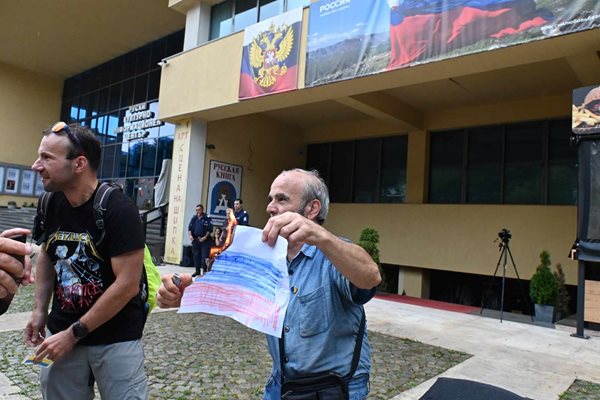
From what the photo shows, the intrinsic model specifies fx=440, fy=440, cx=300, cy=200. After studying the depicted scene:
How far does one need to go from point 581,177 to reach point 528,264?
175 inches

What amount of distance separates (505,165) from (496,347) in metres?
7.19

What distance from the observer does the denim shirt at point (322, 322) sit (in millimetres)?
1756

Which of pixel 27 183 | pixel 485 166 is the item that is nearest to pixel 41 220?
pixel 485 166

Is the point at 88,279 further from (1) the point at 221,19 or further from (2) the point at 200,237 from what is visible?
(1) the point at 221,19

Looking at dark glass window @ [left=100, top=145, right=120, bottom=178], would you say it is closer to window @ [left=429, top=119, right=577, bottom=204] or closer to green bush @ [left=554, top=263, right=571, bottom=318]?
window @ [left=429, top=119, right=577, bottom=204]

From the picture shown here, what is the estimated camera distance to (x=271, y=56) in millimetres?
10031

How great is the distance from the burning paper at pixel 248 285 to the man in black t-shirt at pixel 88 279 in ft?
2.21

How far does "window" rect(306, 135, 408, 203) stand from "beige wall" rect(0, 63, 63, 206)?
1751 centimetres

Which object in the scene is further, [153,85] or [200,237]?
[153,85]

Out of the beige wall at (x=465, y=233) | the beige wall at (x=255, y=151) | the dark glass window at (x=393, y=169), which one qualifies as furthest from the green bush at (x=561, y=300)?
the beige wall at (x=255, y=151)

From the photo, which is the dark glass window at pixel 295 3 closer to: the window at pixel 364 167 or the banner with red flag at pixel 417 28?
the banner with red flag at pixel 417 28

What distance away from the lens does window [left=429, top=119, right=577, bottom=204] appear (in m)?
11.1

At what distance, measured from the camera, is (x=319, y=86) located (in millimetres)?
9234

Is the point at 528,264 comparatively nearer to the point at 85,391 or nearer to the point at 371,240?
the point at 371,240
